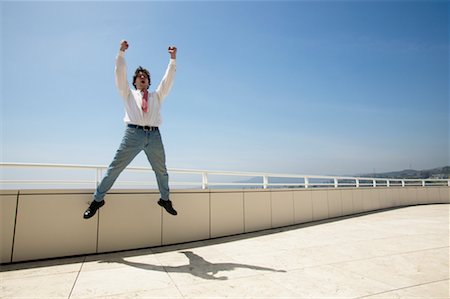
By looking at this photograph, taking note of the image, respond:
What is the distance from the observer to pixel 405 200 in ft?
39.1

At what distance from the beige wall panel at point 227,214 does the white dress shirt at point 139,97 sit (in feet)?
→ 7.53

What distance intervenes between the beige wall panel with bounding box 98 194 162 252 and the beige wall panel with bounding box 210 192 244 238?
117cm

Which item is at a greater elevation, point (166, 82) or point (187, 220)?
point (166, 82)

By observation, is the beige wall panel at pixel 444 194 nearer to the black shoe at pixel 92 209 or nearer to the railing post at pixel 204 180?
the railing post at pixel 204 180

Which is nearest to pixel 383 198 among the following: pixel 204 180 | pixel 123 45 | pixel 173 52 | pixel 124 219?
pixel 204 180

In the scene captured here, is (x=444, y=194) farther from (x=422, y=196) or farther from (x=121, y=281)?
(x=121, y=281)

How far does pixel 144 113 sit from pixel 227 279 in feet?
7.51

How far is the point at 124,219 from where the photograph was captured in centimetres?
405

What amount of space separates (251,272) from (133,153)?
2.12m

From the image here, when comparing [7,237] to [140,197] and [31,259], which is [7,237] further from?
[140,197]

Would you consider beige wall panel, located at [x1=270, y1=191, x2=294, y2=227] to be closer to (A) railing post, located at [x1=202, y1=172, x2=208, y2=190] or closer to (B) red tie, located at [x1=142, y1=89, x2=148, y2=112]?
(A) railing post, located at [x1=202, y1=172, x2=208, y2=190]

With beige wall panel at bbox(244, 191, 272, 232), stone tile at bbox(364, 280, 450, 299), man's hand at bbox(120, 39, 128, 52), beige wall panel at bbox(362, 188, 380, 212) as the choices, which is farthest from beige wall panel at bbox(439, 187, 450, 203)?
man's hand at bbox(120, 39, 128, 52)

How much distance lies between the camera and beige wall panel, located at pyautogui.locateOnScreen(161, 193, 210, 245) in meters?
4.46

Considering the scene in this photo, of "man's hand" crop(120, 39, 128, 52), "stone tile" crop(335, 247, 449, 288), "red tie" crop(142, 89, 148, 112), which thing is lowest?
"stone tile" crop(335, 247, 449, 288)
